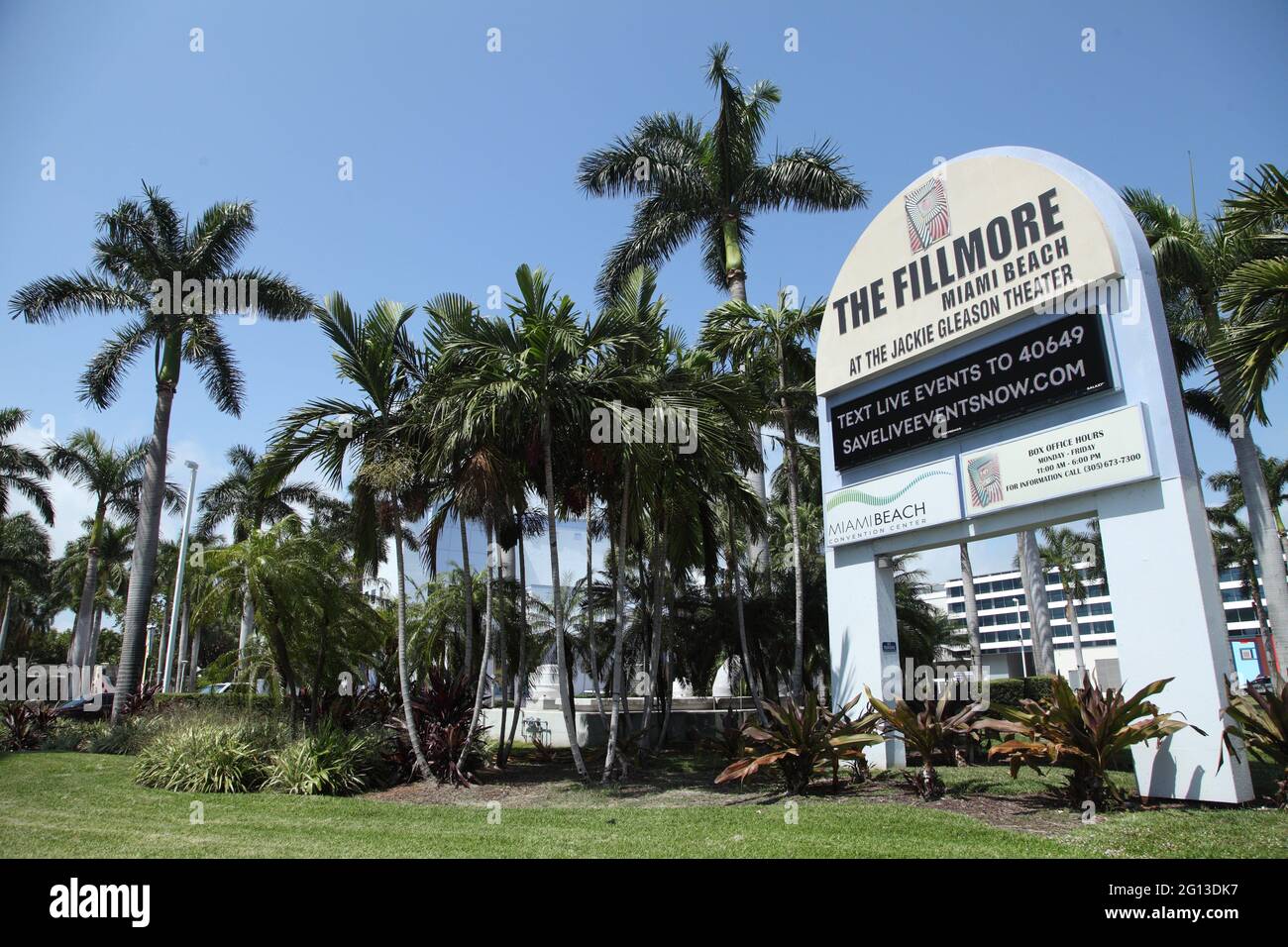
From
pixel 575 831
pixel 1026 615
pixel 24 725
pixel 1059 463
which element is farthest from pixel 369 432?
pixel 1026 615

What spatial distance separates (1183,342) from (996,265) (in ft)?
44.6

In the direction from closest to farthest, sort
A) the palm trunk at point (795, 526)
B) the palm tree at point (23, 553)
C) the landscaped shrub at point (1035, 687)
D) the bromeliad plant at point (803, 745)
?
1. the bromeliad plant at point (803, 745)
2. the palm trunk at point (795, 526)
3. the landscaped shrub at point (1035, 687)
4. the palm tree at point (23, 553)

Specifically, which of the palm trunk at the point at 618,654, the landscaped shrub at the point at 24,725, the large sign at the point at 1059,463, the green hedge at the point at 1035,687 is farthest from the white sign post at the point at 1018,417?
the landscaped shrub at the point at 24,725

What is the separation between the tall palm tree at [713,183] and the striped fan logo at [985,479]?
9.11 m

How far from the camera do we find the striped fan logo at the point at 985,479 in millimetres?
11141

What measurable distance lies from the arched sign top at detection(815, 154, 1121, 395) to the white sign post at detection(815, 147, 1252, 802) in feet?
0.09

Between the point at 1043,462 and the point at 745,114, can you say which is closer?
the point at 1043,462

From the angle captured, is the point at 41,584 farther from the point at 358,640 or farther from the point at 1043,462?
the point at 1043,462

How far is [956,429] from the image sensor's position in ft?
38.9

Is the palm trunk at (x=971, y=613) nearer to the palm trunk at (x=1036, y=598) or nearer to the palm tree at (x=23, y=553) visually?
the palm trunk at (x=1036, y=598)

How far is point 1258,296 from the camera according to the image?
888 cm

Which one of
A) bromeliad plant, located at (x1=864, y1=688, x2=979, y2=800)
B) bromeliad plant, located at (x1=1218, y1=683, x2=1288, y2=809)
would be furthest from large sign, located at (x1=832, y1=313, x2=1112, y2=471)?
bromeliad plant, located at (x1=864, y1=688, x2=979, y2=800)

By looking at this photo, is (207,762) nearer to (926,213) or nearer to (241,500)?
(926,213)
